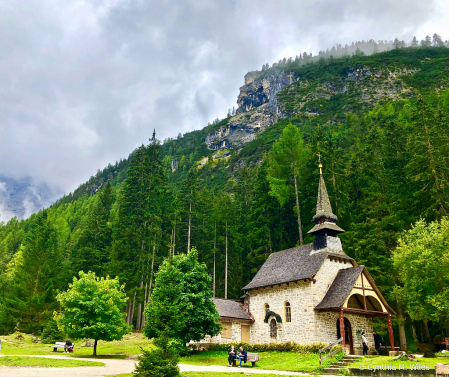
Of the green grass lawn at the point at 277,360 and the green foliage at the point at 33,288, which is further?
the green foliage at the point at 33,288

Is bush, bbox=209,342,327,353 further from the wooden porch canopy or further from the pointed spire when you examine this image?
the pointed spire

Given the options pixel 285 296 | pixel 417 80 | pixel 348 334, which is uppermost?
pixel 417 80

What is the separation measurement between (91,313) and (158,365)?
1606 cm

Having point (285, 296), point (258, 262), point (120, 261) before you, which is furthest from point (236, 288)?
point (285, 296)

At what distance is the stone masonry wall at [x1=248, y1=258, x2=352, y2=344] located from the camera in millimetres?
25609

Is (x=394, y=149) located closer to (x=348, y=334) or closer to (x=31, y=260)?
(x=348, y=334)

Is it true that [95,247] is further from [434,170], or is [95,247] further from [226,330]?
[434,170]

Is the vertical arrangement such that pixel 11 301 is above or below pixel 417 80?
below

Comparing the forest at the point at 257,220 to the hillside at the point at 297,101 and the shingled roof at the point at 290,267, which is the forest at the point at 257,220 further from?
the hillside at the point at 297,101

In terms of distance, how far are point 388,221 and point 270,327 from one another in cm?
1429

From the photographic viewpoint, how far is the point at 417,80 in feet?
389

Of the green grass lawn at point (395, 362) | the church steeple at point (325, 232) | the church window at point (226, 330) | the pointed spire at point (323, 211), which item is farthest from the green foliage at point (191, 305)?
the pointed spire at point (323, 211)

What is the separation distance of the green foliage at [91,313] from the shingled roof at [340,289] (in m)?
14.8

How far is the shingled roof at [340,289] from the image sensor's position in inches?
958
